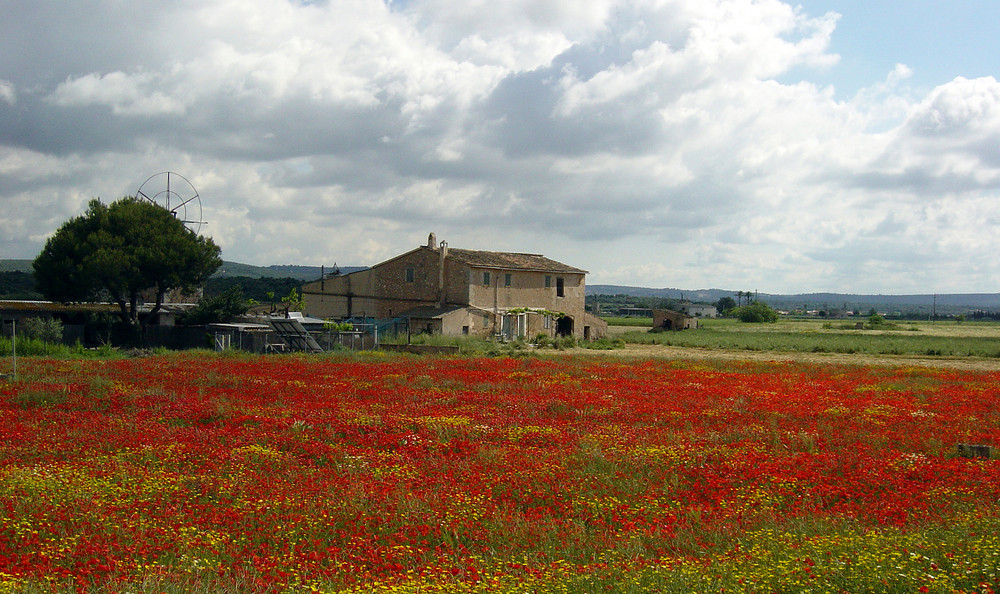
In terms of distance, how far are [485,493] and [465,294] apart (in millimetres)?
48880

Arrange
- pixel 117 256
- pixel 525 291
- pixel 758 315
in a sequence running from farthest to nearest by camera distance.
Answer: pixel 758 315, pixel 525 291, pixel 117 256

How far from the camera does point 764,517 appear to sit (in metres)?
9.62

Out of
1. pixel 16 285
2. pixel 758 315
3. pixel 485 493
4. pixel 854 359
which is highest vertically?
pixel 16 285

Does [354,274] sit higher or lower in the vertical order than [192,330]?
higher

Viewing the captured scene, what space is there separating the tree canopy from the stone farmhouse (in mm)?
14821

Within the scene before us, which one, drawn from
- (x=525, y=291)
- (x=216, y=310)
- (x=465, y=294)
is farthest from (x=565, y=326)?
(x=216, y=310)

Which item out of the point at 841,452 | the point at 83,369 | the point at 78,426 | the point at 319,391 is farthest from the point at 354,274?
the point at 841,452

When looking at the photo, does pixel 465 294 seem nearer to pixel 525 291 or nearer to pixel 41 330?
pixel 525 291

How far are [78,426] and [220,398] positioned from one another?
16.4 ft

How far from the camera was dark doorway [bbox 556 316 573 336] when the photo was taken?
222 ft

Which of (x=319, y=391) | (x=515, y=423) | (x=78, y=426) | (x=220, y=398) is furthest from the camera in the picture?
(x=319, y=391)

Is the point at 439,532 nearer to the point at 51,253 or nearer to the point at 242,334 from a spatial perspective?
the point at 242,334

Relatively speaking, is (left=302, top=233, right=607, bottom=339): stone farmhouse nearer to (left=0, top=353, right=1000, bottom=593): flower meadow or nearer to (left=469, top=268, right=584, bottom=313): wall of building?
(left=469, top=268, right=584, bottom=313): wall of building

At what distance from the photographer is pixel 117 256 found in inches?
1921
